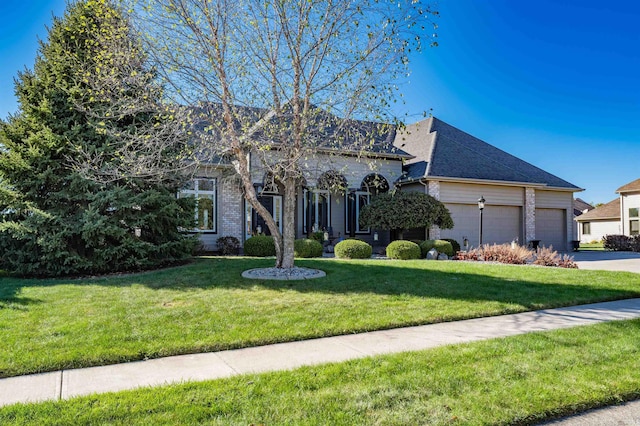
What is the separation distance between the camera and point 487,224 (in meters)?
20.2

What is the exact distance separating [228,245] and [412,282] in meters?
9.05

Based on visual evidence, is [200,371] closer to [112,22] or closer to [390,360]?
[390,360]

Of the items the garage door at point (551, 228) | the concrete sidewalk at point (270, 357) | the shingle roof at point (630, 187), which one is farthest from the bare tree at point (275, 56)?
the shingle roof at point (630, 187)

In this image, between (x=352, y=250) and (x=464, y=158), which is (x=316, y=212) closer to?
(x=352, y=250)

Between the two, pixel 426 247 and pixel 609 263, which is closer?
pixel 609 263

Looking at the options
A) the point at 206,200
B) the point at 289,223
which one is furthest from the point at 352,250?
the point at 206,200

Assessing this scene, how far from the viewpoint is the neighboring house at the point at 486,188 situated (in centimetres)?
1898

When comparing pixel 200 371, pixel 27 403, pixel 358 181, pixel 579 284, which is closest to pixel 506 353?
pixel 200 371

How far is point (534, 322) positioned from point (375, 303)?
2.38 metres

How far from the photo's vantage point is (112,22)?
9211 millimetres

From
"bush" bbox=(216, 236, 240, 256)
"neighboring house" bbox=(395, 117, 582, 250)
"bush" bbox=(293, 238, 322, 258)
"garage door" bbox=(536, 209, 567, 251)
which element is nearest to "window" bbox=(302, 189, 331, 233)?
"bush" bbox=(216, 236, 240, 256)

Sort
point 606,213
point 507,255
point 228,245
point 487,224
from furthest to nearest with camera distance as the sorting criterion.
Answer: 1. point 606,213
2. point 487,224
3. point 228,245
4. point 507,255

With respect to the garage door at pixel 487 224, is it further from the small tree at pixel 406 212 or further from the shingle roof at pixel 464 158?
the small tree at pixel 406 212

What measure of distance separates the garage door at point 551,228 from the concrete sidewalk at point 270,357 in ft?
55.2
